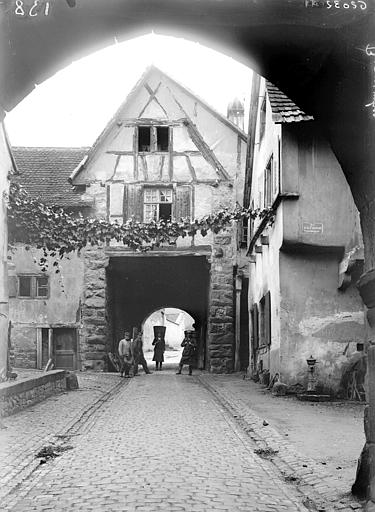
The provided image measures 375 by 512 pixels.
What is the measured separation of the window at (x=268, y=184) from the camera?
58.5ft

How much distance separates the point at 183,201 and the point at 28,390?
12891mm

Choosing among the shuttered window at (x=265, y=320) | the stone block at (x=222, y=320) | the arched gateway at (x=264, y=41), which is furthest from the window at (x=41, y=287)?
the arched gateway at (x=264, y=41)

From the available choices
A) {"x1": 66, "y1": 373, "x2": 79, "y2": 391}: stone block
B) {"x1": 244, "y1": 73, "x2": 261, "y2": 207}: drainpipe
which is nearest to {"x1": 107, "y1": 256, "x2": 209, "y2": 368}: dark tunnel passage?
{"x1": 244, "y1": 73, "x2": 261, "y2": 207}: drainpipe

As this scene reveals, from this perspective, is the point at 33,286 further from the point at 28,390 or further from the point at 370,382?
the point at 370,382

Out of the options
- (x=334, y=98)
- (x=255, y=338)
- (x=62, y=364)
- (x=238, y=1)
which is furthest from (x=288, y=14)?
(x=62, y=364)

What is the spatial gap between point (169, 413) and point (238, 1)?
841cm

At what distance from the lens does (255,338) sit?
2103cm

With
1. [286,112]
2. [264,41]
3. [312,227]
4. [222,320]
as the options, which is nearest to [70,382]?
[312,227]

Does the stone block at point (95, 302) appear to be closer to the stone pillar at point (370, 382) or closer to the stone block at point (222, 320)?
the stone block at point (222, 320)

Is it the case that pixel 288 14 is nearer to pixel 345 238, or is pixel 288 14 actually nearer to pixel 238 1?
pixel 238 1

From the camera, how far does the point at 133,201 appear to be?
24500 mm

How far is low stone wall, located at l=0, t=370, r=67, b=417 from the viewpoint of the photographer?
11.1 metres

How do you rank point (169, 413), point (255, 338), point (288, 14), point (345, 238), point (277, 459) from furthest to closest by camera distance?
point (255, 338) < point (345, 238) < point (169, 413) < point (277, 459) < point (288, 14)

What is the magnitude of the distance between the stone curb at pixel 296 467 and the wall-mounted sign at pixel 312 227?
4.57 m
